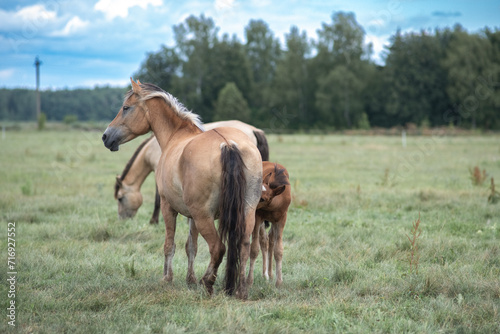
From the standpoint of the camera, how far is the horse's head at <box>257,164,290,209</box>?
4.35m

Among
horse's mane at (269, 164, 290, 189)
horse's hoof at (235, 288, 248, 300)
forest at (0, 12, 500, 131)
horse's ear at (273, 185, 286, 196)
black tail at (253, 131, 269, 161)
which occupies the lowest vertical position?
horse's hoof at (235, 288, 248, 300)

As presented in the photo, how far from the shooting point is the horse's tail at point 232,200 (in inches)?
153

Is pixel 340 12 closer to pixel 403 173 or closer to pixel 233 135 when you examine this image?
pixel 403 173

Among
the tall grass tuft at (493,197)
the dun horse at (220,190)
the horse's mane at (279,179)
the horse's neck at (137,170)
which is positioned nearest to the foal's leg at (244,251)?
the dun horse at (220,190)

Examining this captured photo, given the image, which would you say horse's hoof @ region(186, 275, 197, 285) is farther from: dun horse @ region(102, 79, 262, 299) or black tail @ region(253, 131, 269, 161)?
black tail @ region(253, 131, 269, 161)

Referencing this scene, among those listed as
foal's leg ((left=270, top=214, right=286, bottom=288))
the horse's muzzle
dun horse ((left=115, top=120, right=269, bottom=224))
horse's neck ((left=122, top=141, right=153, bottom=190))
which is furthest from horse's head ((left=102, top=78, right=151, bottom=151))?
horse's neck ((left=122, top=141, right=153, bottom=190))

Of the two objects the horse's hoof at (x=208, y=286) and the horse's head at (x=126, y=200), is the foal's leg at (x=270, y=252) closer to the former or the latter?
the horse's hoof at (x=208, y=286)

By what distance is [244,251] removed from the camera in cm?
410

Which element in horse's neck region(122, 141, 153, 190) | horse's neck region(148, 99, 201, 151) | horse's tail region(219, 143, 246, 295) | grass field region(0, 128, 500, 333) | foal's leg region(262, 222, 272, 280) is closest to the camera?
grass field region(0, 128, 500, 333)

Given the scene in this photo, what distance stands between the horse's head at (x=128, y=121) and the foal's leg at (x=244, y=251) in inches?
76.1

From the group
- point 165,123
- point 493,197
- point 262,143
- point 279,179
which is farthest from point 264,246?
point 493,197

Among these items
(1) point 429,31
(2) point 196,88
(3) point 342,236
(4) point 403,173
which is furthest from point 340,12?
(3) point 342,236

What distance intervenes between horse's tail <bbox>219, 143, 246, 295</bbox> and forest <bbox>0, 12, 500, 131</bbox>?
151 feet

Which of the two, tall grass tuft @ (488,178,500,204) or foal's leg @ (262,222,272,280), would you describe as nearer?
foal's leg @ (262,222,272,280)
